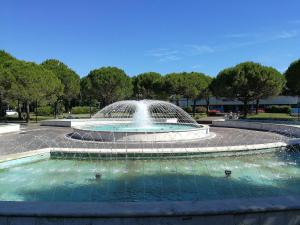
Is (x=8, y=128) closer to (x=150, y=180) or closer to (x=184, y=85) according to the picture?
(x=150, y=180)

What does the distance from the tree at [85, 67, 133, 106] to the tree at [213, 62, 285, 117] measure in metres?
14.1

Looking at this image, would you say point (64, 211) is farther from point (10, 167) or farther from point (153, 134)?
point (153, 134)

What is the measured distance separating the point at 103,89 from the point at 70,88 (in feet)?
14.8

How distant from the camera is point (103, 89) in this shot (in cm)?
4650

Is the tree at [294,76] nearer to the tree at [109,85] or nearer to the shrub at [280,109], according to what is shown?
the shrub at [280,109]

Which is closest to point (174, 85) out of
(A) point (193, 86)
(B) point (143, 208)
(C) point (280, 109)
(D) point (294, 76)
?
(A) point (193, 86)

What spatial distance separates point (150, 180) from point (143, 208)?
201 inches

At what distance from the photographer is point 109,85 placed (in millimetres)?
46344

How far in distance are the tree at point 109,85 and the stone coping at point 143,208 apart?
42.1 meters

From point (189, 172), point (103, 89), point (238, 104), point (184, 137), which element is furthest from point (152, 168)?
point (238, 104)

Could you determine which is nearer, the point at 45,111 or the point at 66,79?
the point at 66,79

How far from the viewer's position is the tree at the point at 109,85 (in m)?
46.2

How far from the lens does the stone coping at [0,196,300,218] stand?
417 cm

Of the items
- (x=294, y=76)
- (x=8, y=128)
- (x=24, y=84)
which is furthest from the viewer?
(x=294, y=76)
